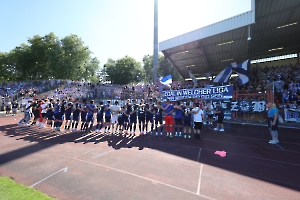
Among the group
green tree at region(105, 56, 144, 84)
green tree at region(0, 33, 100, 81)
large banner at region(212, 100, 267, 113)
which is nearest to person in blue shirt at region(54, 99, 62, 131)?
large banner at region(212, 100, 267, 113)

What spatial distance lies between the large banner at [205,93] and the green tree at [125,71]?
39398 mm

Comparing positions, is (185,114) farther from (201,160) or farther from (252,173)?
(252,173)

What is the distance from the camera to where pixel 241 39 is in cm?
2166

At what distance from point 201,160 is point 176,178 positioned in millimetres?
1932

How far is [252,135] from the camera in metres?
11.0

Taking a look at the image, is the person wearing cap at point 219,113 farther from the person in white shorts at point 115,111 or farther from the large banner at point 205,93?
the person in white shorts at point 115,111

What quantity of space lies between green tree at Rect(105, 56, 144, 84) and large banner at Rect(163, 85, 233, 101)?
1551 inches

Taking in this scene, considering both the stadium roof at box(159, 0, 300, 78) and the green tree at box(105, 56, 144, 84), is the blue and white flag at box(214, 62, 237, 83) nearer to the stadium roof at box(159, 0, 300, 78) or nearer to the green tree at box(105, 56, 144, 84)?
the stadium roof at box(159, 0, 300, 78)

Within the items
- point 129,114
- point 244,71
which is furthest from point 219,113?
point 244,71

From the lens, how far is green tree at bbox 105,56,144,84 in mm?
A: 55438

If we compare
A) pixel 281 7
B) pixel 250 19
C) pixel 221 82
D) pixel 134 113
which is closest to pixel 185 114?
pixel 134 113

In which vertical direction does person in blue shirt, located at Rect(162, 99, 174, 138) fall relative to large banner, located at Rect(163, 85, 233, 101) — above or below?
below

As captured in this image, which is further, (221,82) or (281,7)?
(221,82)

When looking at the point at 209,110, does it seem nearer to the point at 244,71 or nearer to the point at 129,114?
the point at 129,114
